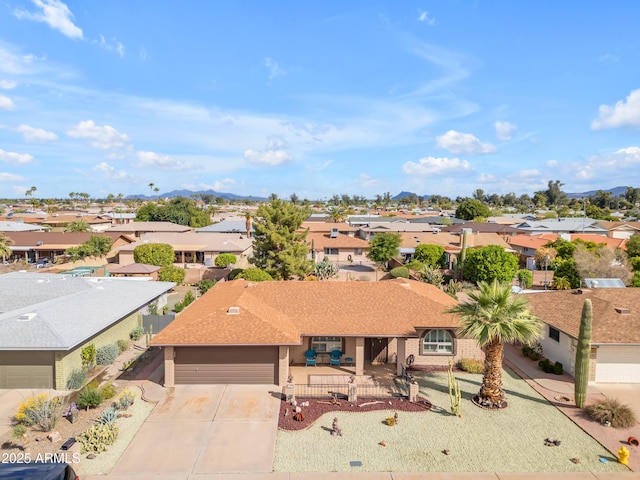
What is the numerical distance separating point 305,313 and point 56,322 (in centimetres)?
1303

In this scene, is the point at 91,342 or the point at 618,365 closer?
the point at 618,365

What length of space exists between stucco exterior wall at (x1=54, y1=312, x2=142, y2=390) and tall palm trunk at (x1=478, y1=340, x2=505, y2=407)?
19902 millimetres

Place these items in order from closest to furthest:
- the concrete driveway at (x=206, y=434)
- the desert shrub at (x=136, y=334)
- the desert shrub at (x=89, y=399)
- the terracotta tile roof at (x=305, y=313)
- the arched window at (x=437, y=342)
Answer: the concrete driveway at (x=206, y=434), the desert shrub at (x=89, y=399), the terracotta tile roof at (x=305, y=313), the arched window at (x=437, y=342), the desert shrub at (x=136, y=334)

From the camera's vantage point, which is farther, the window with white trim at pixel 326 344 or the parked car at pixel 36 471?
the window with white trim at pixel 326 344

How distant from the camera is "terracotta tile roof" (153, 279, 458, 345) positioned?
20219 mm

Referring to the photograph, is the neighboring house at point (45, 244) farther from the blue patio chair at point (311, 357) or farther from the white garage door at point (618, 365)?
the white garage door at point (618, 365)

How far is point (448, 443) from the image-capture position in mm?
15711

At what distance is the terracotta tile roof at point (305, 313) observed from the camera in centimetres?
2022

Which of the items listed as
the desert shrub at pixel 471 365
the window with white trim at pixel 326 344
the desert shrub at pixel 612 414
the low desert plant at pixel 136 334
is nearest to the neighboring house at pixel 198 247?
the low desert plant at pixel 136 334

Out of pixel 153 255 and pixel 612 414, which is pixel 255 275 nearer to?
pixel 153 255

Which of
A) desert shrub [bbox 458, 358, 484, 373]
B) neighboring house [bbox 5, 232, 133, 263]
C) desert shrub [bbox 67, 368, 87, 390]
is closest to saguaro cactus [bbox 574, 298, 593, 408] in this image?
desert shrub [bbox 458, 358, 484, 373]

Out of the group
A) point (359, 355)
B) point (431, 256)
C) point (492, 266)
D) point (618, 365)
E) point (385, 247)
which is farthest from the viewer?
point (385, 247)

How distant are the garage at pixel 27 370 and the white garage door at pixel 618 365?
27.8 meters

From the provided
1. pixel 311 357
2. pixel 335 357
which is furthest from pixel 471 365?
pixel 311 357
